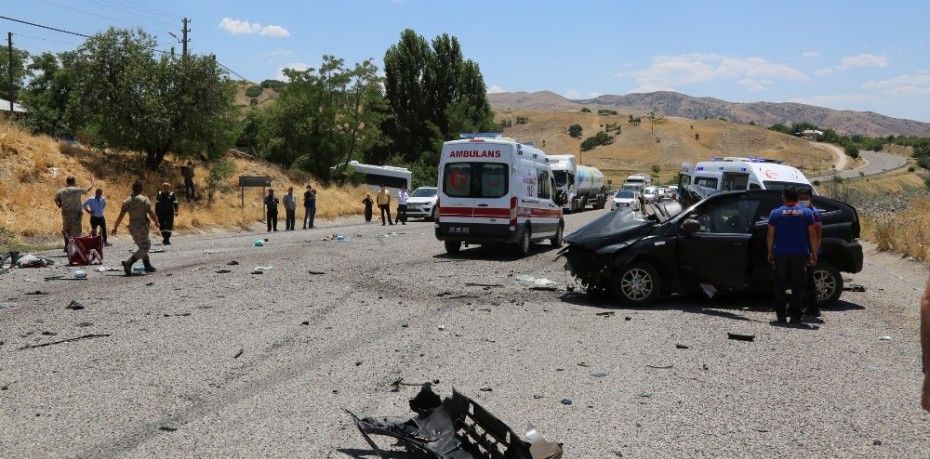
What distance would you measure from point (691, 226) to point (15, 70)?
77444 millimetres

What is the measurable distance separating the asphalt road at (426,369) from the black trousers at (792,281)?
41 centimetres

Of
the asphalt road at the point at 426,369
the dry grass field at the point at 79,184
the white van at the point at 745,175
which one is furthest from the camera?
the dry grass field at the point at 79,184

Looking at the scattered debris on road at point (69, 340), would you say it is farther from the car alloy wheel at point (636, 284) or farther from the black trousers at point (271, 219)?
the black trousers at point (271, 219)

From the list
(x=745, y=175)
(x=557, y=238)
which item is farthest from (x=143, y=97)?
(x=745, y=175)

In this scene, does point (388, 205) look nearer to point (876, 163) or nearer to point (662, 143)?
point (876, 163)

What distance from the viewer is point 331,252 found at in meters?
18.7

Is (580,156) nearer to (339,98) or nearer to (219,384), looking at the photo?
(339,98)

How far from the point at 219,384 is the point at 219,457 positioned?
1.88 metres

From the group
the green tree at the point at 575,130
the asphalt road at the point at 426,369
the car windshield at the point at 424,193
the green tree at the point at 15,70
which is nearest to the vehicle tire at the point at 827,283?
the asphalt road at the point at 426,369

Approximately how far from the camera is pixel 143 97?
120 feet

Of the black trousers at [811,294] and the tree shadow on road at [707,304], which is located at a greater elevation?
the black trousers at [811,294]

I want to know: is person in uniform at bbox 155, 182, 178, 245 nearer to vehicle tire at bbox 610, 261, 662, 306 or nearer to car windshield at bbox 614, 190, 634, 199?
vehicle tire at bbox 610, 261, 662, 306

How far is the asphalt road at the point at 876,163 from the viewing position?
10375 centimetres

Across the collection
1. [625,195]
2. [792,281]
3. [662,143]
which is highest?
[662,143]
